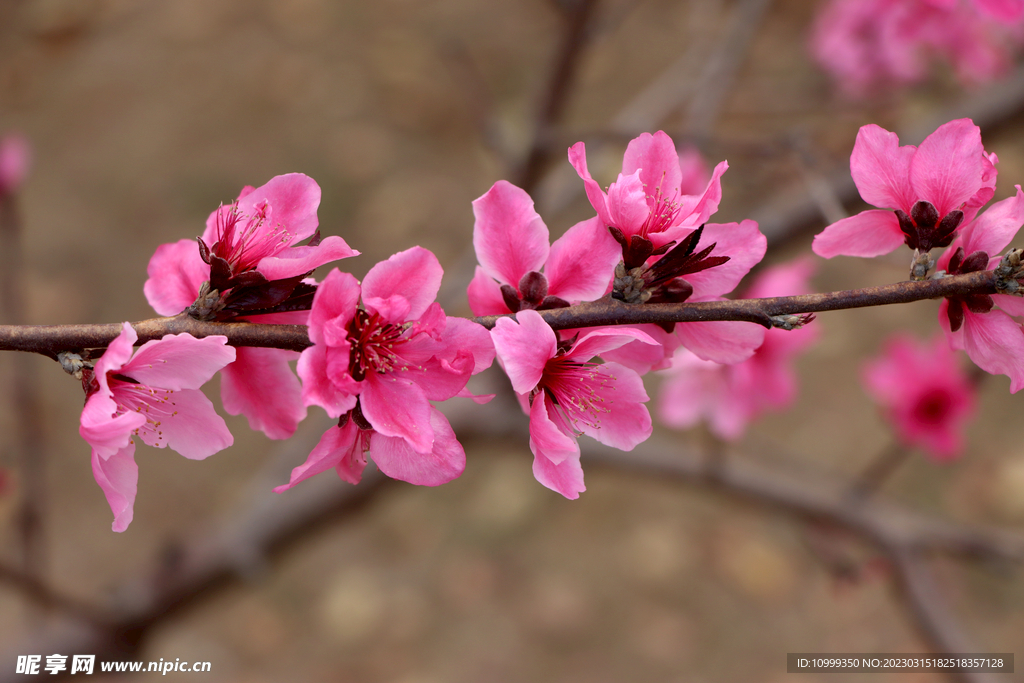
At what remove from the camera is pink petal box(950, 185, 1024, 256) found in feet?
1.84

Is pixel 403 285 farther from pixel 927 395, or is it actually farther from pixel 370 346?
pixel 927 395

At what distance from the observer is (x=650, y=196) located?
0.62 m

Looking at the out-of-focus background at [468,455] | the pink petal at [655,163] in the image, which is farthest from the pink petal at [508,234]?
the out-of-focus background at [468,455]

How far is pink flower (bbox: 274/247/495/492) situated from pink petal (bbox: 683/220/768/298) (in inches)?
8.5

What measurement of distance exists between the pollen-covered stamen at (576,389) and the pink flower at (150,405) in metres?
0.27

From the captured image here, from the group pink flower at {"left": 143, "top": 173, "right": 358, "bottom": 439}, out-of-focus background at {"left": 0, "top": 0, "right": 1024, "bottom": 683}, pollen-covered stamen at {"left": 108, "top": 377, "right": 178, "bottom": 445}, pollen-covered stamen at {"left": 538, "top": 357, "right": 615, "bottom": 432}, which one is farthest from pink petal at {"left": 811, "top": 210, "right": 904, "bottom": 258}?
out-of-focus background at {"left": 0, "top": 0, "right": 1024, "bottom": 683}

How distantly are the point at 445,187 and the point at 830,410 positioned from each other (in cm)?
219

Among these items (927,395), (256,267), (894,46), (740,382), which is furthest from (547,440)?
(894,46)

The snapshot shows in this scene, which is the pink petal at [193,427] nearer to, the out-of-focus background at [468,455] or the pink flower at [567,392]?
the pink flower at [567,392]

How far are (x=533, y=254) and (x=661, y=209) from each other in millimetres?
130

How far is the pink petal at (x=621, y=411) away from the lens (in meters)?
0.59

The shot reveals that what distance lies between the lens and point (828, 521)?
151 centimetres

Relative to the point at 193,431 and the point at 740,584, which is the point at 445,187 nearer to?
the point at 740,584

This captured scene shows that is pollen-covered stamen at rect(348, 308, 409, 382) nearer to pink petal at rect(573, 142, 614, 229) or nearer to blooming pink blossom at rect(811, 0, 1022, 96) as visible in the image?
pink petal at rect(573, 142, 614, 229)
